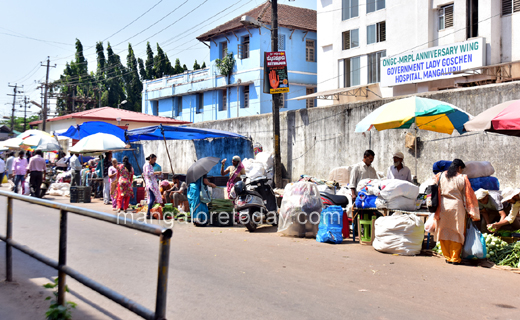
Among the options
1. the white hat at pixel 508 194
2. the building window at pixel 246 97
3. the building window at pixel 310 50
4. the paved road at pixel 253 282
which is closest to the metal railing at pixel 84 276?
the paved road at pixel 253 282

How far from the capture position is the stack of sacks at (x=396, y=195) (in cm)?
825

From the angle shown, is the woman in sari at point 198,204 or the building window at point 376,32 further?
the building window at point 376,32

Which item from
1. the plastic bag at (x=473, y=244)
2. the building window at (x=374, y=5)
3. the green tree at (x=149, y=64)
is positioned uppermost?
the green tree at (x=149, y=64)

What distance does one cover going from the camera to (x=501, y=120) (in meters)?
7.11

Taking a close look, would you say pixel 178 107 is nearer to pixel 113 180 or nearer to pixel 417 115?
pixel 113 180

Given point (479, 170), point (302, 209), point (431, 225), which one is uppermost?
point (479, 170)

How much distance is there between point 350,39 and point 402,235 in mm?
A: 23409

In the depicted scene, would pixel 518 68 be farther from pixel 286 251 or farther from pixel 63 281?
pixel 63 281

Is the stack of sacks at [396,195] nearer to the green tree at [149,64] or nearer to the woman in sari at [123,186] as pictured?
the woman in sari at [123,186]

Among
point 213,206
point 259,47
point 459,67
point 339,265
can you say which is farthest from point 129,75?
point 339,265

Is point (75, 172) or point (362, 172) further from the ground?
point (362, 172)

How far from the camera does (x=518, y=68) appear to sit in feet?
66.8

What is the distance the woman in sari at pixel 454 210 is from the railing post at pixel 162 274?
5499mm

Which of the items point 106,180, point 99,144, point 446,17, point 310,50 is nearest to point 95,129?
point 106,180
